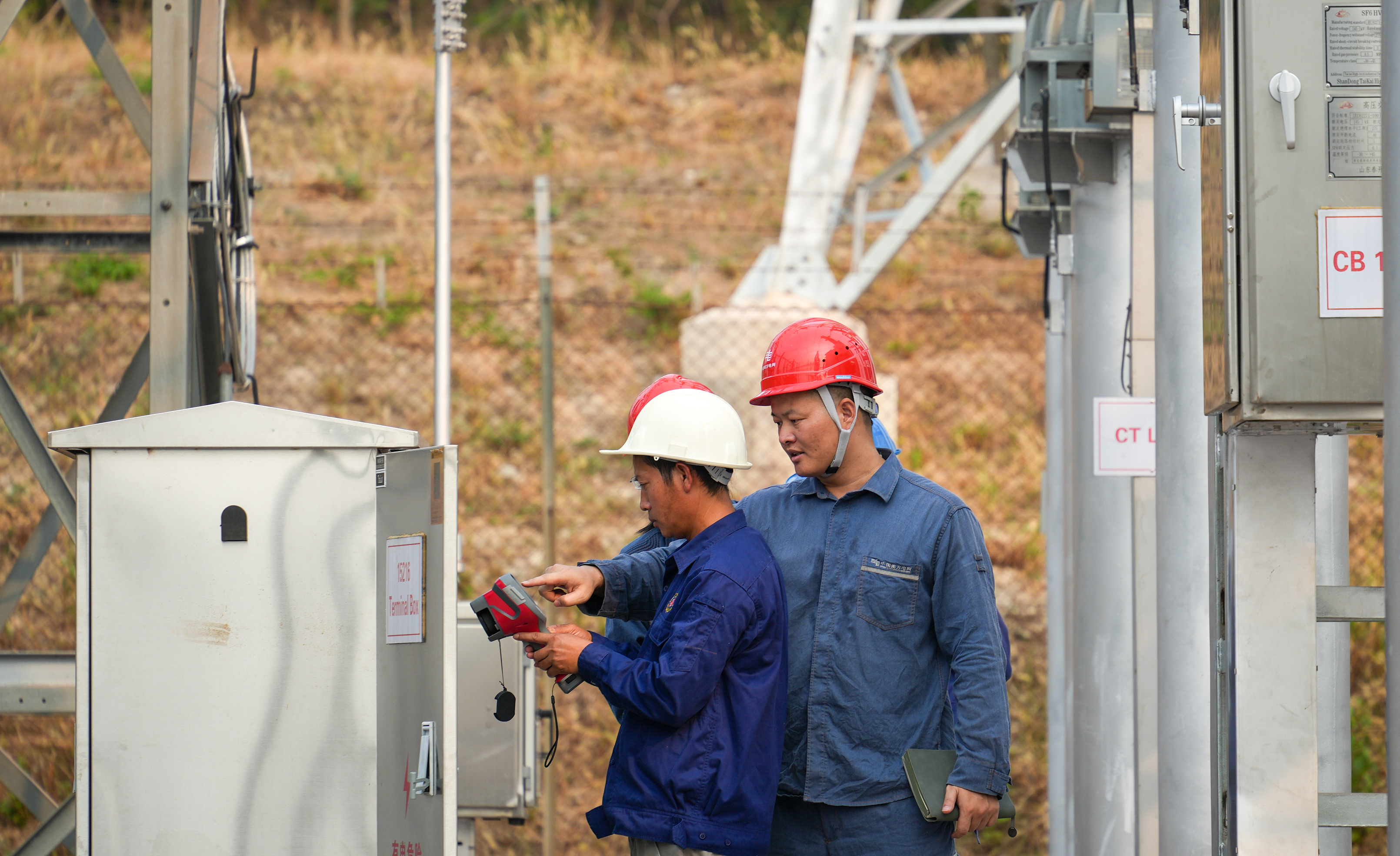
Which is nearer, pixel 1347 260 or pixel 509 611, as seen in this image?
pixel 1347 260

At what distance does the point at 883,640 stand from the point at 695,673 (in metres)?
0.63

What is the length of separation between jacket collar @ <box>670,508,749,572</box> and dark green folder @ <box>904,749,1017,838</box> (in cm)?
77

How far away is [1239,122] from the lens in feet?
10.9

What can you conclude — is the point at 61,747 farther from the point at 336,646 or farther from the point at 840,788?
the point at 840,788

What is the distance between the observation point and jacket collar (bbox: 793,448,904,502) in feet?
12.8

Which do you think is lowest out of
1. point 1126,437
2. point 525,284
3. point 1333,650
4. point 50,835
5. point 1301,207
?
point 50,835

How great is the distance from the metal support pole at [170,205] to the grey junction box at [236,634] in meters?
0.97

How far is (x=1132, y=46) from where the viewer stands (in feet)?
16.6

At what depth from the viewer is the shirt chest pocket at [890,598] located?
378cm

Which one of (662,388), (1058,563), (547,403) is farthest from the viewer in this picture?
(547,403)

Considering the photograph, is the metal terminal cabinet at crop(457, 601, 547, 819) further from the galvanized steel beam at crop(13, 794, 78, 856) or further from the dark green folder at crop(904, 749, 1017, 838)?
the dark green folder at crop(904, 749, 1017, 838)

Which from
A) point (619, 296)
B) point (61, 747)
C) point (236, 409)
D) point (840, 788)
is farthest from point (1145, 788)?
point (619, 296)

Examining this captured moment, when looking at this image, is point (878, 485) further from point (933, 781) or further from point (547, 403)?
point (547, 403)

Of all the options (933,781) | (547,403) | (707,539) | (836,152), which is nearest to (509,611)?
(707,539)
